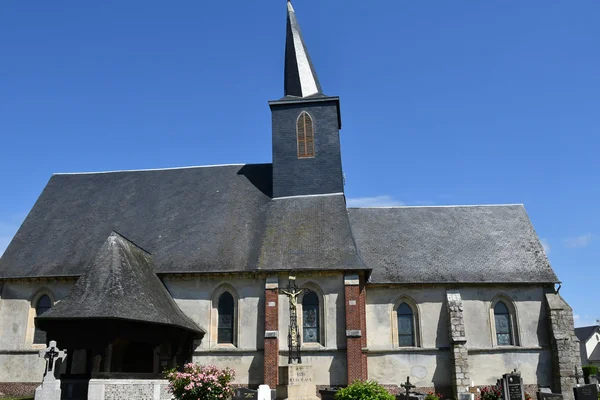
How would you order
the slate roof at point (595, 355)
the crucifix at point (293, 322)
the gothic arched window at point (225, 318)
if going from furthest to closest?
1. the slate roof at point (595, 355)
2. the gothic arched window at point (225, 318)
3. the crucifix at point (293, 322)

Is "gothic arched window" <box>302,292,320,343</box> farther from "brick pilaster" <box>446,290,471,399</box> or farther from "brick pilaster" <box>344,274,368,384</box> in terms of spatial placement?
"brick pilaster" <box>446,290,471,399</box>

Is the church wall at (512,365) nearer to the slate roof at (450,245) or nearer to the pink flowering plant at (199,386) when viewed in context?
the slate roof at (450,245)

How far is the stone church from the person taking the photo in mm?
21219

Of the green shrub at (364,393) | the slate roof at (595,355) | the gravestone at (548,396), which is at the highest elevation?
the slate roof at (595,355)

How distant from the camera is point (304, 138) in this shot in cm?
2716

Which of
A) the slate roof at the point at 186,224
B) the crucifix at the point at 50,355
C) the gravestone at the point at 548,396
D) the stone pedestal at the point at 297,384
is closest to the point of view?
the stone pedestal at the point at 297,384

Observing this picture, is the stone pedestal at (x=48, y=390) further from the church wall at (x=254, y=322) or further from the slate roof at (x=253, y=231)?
the slate roof at (x=253, y=231)

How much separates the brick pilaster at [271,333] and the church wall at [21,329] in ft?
27.8

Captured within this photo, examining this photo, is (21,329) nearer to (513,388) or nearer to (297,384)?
(297,384)

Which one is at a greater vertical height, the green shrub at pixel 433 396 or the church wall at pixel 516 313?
the church wall at pixel 516 313

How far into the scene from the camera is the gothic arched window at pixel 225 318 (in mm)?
22656

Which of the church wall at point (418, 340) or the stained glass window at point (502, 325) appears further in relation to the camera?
the stained glass window at point (502, 325)

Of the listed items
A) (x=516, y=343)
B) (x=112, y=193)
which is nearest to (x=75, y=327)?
(x=112, y=193)

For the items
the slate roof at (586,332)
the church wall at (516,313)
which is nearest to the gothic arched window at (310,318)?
the church wall at (516,313)
